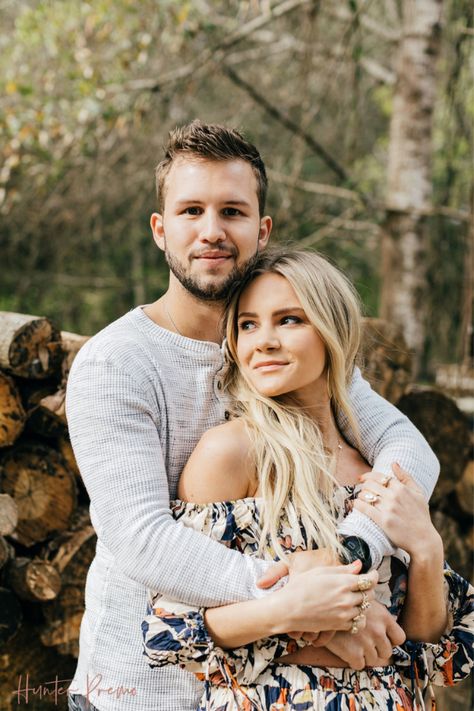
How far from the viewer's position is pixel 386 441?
2.04 metres

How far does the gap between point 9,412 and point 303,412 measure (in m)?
1.13

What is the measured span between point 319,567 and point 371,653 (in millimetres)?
219

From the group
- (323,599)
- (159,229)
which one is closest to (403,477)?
(323,599)

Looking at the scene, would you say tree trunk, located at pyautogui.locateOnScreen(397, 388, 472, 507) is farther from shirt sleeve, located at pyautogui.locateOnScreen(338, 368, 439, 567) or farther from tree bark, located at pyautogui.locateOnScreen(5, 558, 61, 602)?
tree bark, located at pyautogui.locateOnScreen(5, 558, 61, 602)

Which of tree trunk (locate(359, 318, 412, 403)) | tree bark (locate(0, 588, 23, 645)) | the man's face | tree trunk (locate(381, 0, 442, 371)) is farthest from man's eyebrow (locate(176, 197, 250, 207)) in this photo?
tree trunk (locate(381, 0, 442, 371))

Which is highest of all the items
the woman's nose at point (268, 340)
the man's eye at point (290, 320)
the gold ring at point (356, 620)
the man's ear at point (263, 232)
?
the man's ear at point (263, 232)

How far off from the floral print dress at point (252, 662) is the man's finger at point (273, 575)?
1.8 inches

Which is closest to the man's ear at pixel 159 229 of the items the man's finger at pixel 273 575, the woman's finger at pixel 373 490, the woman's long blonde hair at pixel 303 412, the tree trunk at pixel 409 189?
the woman's long blonde hair at pixel 303 412

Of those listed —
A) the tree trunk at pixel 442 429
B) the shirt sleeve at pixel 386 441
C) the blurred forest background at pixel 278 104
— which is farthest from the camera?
the blurred forest background at pixel 278 104

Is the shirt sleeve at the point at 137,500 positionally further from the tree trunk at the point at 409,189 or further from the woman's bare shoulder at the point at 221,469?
the tree trunk at the point at 409,189

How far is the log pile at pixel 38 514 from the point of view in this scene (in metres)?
2.55

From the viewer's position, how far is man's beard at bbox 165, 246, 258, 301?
2008mm

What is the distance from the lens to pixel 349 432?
6.72 feet

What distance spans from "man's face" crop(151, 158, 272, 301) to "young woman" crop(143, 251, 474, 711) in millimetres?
95
